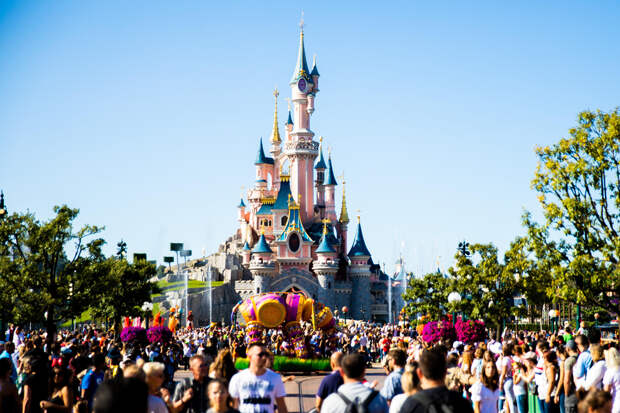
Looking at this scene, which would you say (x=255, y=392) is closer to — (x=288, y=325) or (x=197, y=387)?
(x=197, y=387)

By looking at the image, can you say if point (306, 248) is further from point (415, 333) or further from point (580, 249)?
point (580, 249)

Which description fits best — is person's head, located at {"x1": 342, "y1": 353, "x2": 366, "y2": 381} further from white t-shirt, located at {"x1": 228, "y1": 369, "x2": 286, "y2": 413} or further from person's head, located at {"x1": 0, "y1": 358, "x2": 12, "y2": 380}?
person's head, located at {"x1": 0, "y1": 358, "x2": 12, "y2": 380}

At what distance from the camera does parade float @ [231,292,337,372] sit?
26.0 m

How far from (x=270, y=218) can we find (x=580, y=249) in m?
55.2

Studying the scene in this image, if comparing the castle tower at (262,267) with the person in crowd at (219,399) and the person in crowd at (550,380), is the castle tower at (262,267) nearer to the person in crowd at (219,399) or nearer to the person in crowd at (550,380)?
the person in crowd at (550,380)

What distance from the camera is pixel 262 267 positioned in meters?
69.4

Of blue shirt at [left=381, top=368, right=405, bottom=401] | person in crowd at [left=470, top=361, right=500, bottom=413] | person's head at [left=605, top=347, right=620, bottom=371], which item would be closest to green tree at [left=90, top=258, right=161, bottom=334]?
person in crowd at [left=470, top=361, right=500, bottom=413]

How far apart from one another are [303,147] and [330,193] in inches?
273

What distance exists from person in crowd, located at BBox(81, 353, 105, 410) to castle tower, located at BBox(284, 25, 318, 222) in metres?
66.2

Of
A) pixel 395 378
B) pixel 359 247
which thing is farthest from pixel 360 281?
pixel 395 378

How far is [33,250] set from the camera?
1192 inches

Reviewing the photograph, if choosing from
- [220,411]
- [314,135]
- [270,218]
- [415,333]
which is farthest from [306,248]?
[220,411]

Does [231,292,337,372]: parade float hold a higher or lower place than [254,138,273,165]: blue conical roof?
lower

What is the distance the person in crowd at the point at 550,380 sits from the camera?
10984mm
